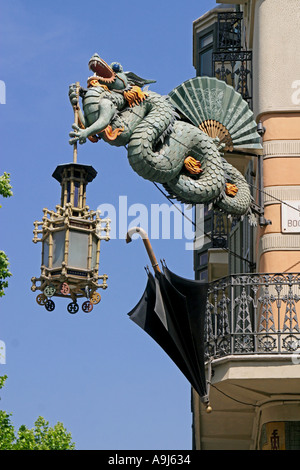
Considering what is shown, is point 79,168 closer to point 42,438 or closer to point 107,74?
point 107,74

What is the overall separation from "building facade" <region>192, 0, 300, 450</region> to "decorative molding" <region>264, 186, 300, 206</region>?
1cm

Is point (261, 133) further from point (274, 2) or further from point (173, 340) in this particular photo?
point (173, 340)

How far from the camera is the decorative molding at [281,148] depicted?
17938 millimetres

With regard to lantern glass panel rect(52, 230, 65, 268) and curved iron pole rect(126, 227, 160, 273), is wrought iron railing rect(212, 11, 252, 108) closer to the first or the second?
curved iron pole rect(126, 227, 160, 273)

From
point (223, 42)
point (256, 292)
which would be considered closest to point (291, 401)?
point (256, 292)

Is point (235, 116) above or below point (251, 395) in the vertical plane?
above

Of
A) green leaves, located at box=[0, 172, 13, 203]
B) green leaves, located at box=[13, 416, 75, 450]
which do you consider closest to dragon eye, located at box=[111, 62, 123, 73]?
green leaves, located at box=[0, 172, 13, 203]

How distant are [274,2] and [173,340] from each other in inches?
219

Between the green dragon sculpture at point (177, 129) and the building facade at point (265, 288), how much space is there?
15.3 inches

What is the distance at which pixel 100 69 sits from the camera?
17.2 meters

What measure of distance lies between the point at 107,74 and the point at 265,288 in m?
3.78

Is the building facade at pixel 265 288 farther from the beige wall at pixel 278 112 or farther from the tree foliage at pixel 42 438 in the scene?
the tree foliage at pixel 42 438

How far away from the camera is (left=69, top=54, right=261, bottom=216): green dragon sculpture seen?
16938 mm

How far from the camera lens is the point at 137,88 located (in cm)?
1748
